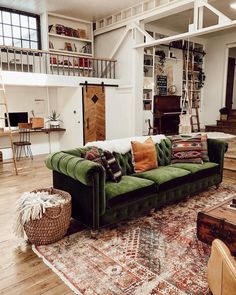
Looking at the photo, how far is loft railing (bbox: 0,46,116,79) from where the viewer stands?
6.96 metres

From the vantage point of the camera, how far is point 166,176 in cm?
334

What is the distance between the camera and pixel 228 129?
8.84 meters

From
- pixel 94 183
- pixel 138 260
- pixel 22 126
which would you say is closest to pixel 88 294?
pixel 138 260

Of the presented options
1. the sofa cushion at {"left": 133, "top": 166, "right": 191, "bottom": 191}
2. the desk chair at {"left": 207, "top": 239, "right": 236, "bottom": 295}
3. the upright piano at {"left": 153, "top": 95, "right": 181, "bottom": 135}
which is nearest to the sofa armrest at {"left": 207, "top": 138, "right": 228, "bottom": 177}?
the sofa cushion at {"left": 133, "top": 166, "right": 191, "bottom": 191}

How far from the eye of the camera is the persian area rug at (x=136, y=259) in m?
1.99

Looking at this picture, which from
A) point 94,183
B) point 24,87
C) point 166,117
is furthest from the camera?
point 166,117

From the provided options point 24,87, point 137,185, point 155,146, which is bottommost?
point 137,185

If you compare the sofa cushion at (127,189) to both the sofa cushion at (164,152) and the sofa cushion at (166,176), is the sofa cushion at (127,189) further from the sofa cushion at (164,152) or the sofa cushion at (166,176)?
the sofa cushion at (164,152)

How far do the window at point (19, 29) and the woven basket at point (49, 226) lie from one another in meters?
6.05

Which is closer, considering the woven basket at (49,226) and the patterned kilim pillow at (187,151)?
the woven basket at (49,226)

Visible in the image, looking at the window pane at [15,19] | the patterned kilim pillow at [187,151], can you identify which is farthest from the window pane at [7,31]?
the patterned kilim pillow at [187,151]

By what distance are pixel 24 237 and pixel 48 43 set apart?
20.0 feet

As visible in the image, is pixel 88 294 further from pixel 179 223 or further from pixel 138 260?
pixel 179 223

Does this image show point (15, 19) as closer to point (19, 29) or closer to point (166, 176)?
point (19, 29)
